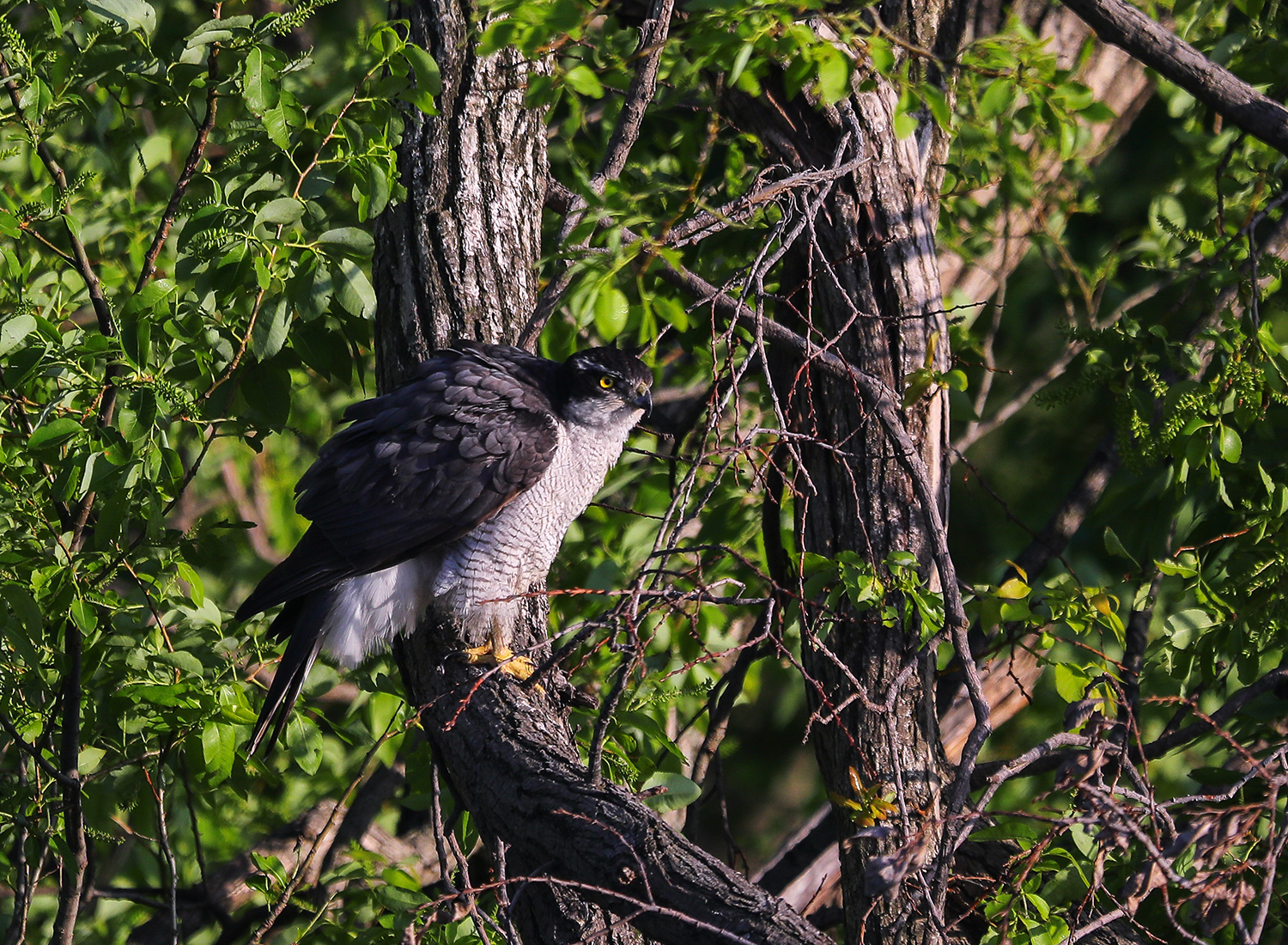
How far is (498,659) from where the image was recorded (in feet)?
10.8

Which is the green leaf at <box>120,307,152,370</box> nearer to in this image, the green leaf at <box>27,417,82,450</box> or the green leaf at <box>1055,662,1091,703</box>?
the green leaf at <box>27,417,82,450</box>

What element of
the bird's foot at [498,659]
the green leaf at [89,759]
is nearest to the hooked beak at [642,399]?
the bird's foot at [498,659]

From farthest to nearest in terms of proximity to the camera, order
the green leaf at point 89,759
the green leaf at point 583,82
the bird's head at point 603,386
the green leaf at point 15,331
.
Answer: the bird's head at point 603,386
the green leaf at point 89,759
the green leaf at point 15,331
the green leaf at point 583,82

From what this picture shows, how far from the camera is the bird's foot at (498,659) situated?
3279 mm

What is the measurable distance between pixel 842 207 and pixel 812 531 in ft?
2.96

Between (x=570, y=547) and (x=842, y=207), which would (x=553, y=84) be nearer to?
(x=842, y=207)

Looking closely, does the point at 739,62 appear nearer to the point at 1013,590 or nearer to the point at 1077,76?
the point at 1013,590

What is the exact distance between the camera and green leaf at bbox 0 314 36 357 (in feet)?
7.89

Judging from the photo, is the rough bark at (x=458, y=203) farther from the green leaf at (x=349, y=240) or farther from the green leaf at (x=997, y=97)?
the green leaf at (x=997, y=97)

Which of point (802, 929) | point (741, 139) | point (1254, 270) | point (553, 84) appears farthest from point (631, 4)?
point (802, 929)

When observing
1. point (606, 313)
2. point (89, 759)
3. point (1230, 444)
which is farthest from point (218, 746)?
point (1230, 444)

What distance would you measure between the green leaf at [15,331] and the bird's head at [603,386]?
4.76 feet

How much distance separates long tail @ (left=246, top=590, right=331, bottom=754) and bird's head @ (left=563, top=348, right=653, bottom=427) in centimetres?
93

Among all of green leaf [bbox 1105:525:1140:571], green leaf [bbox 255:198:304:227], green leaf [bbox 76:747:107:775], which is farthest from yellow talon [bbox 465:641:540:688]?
green leaf [bbox 1105:525:1140:571]
